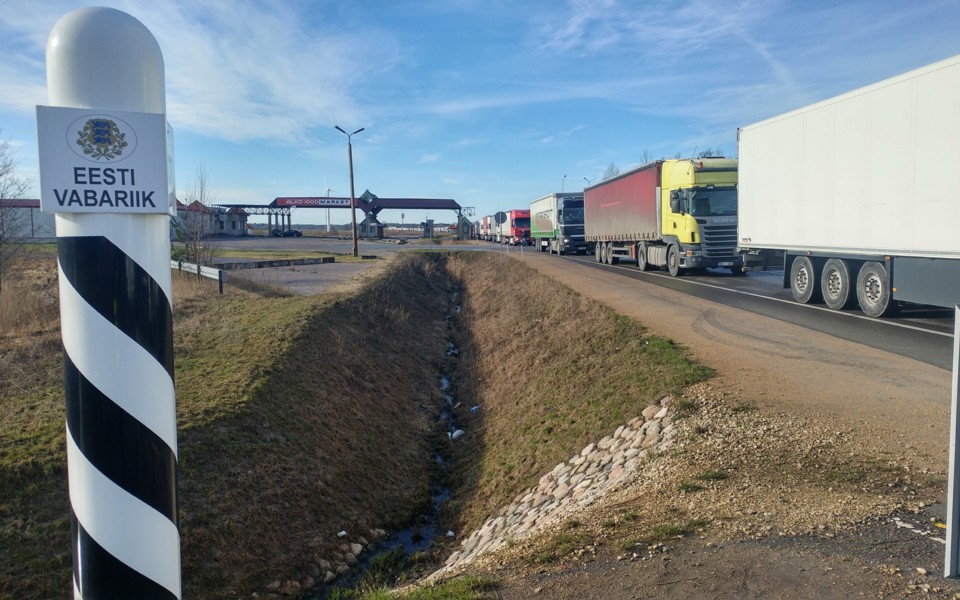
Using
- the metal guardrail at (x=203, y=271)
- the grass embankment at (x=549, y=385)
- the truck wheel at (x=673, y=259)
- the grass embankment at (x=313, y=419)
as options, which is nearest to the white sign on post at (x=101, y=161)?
the grass embankment at (x=313, y=419)

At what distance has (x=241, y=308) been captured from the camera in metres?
15.5

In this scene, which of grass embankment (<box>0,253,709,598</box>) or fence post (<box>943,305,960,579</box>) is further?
grass embankment (<box>0,253,709,598</box>)

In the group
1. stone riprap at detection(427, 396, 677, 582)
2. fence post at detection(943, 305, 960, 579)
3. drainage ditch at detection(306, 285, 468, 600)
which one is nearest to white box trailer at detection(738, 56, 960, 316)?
stone riprap at detection(427, 396, 677, 582)

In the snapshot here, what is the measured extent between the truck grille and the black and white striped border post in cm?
2061

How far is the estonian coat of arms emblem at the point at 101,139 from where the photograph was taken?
2016 millimetres

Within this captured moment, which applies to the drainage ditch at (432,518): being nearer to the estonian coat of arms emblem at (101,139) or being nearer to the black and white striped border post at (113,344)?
the black and white striped border post at (113,344)

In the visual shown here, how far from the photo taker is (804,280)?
1544 cm

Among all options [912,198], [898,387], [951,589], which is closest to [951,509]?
[951,589]

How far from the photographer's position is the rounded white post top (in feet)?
6.55

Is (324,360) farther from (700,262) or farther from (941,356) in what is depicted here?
(700,262)

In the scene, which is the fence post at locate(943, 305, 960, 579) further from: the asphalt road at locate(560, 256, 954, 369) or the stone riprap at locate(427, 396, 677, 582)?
the asphalt road at locate(560, 256, 954, 369)

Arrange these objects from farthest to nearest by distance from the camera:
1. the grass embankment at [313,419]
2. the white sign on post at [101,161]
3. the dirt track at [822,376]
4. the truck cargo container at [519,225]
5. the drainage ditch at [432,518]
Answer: the truck cargo container at [519,225] < the drainage ditch at [432,518] < the dirt track at [822,376] < the grass embankment at [313,419] < the white sign on post at [101,161]

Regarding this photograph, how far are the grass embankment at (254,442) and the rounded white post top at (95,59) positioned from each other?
502 cm

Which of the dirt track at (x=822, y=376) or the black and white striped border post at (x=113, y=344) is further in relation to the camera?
the dirt track at (x=822, y=376)
